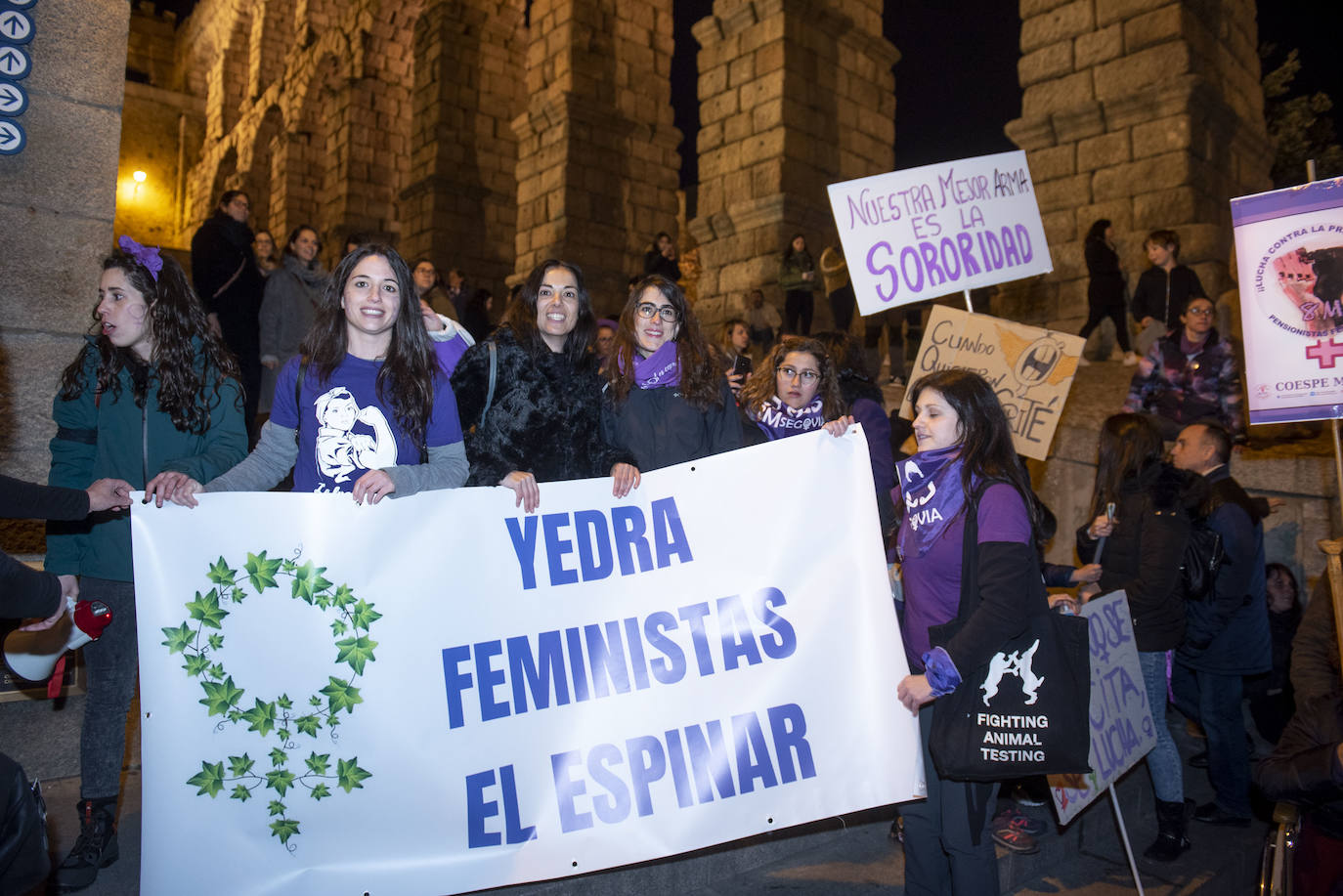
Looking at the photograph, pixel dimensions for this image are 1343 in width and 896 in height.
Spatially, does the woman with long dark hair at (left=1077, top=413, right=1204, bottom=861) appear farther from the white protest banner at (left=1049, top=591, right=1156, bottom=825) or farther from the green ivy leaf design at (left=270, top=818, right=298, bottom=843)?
the green ivy leaf design at (left=270, top=818, right=298, bottom=843)

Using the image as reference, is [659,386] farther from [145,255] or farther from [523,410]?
[145,255]

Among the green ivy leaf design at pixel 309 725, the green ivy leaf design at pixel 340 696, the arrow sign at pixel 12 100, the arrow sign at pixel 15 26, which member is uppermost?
the arrow sign at pixel 15 26

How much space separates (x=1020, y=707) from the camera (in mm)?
2406

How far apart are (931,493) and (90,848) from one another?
2829 mm

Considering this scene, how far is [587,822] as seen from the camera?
2574 mm

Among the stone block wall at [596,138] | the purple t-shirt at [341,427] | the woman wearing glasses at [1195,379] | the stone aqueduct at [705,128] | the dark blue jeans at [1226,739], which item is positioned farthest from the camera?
the stone block wall at [596,138]

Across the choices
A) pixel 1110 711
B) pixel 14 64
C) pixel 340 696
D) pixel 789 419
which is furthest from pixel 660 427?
pixel 14 64

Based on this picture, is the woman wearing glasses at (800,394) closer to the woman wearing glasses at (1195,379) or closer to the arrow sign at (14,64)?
the woman wearing glasses at (1195,379)

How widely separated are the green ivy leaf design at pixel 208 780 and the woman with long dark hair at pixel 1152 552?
11.2 ft

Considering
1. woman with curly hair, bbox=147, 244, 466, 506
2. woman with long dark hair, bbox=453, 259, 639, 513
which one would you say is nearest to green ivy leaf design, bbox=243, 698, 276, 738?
woman with curly hair, bbox=147, 244, 466, 506

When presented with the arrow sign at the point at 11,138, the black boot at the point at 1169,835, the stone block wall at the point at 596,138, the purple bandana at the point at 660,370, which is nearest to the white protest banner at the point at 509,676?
the purple bandana at the point at 660,370

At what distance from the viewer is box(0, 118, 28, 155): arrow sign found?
4250 millimetres

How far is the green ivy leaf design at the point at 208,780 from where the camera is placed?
7.78ft

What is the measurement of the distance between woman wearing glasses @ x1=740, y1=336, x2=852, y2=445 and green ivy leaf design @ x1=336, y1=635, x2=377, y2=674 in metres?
1.84
